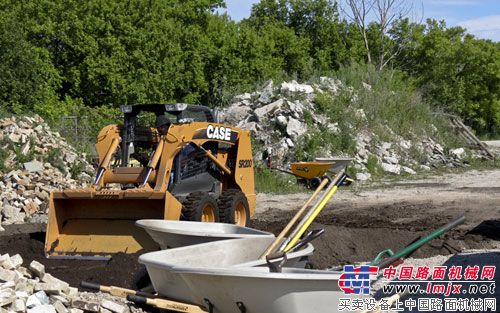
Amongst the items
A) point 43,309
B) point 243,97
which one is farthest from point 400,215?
point 243,97

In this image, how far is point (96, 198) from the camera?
33.7ft

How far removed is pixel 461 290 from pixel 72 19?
985 inches

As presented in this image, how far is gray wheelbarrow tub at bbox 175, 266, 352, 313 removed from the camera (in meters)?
6.00

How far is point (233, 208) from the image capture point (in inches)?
443

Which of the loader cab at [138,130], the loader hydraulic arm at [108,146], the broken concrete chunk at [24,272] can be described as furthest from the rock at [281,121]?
the broken concrete chunk at [24,272]

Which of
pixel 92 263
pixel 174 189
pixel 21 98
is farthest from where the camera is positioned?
pixel 21 98

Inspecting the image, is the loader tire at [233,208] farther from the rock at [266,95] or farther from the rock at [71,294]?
the rock at [266,95]

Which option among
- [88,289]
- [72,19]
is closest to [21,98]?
[72,19]

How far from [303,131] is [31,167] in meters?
8.81

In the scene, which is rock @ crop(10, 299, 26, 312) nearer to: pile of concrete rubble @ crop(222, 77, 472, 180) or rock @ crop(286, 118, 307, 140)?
pile of concrete rubble @ crop(222, 77, 472, 180)

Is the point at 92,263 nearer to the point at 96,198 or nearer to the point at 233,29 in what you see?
the point at 96,198

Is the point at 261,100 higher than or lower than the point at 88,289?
higher

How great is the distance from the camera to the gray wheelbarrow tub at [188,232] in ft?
26.6

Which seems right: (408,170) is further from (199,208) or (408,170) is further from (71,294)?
(71,294)
